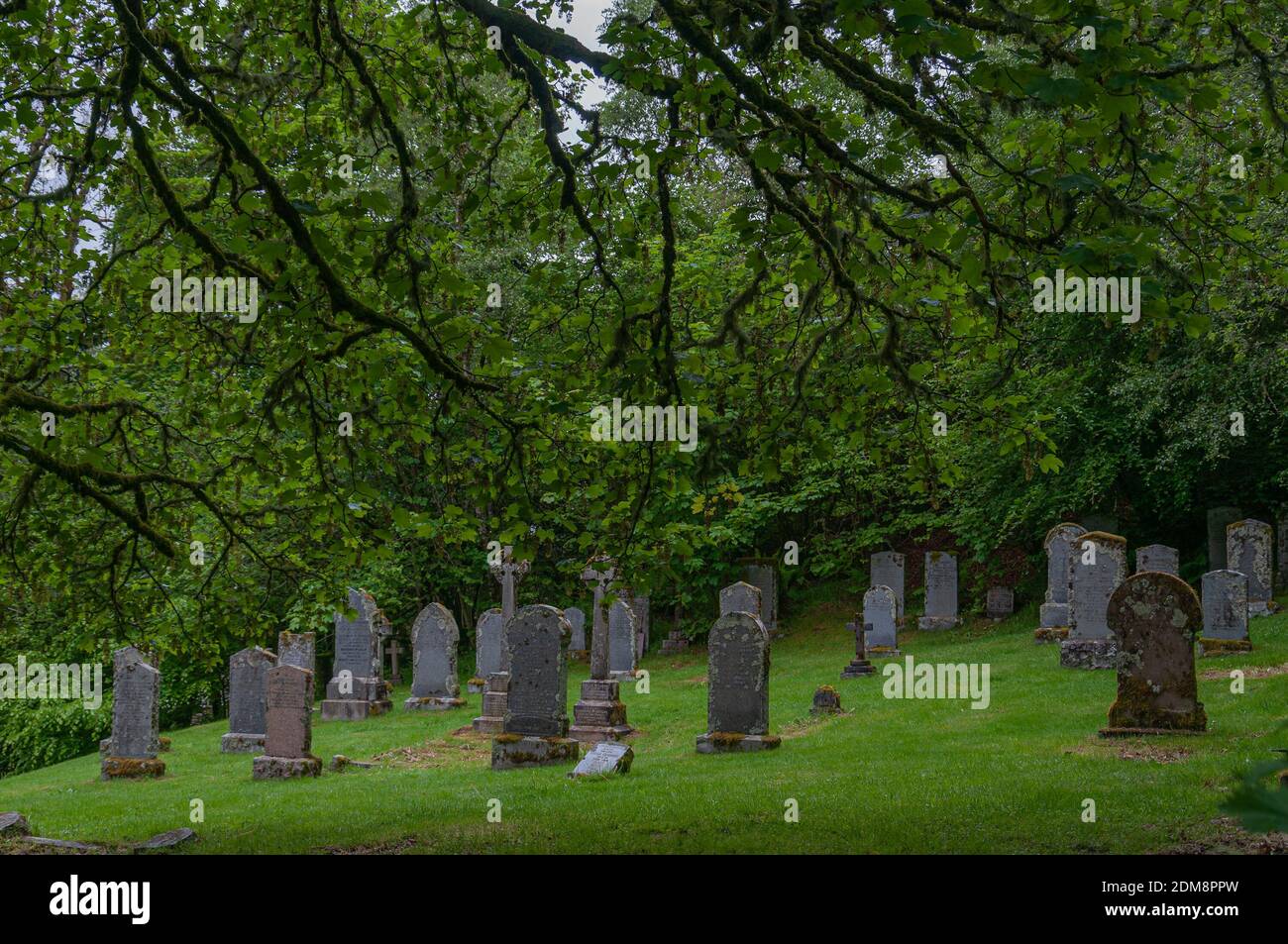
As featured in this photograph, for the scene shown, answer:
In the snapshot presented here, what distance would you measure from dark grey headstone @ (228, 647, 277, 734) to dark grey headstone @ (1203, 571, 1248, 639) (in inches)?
633

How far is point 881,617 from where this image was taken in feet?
78.0

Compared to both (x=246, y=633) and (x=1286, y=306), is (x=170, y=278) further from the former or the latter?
(x=1286, y=306)

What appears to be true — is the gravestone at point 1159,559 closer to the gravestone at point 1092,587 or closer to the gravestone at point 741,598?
the gravestone at point 1092,587

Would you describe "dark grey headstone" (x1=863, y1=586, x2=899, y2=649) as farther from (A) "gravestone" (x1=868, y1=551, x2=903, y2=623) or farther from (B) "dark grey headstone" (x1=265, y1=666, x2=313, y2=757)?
(B) "dark grey headstone" (x1=265, y1=666, x2=313, y2=757)

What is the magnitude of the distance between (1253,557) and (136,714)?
20312mm

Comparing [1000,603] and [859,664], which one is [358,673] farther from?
[1000,603]

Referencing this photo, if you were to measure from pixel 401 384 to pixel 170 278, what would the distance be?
9.54ft

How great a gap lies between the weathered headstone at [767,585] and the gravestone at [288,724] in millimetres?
15037

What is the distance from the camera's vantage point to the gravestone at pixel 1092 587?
1755 centimetres

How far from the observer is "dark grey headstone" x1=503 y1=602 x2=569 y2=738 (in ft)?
48.6

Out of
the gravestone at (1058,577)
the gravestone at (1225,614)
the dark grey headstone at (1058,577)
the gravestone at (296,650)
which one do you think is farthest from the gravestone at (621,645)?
the gravestone at (1225,614)

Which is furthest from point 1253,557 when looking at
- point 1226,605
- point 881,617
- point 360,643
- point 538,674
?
point 360,643

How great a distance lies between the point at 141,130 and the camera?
7523 mm

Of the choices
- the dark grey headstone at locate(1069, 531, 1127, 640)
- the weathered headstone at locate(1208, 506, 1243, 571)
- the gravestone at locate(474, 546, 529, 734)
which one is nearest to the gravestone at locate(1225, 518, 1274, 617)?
the weathered headstone at locate(1208, 506, 1243, 571)
